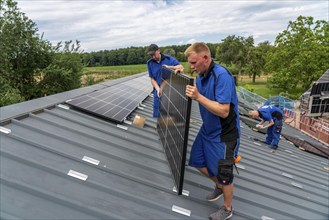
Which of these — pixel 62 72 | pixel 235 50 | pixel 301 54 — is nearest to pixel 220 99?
pixel 62 72

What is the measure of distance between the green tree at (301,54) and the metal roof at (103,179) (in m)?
33.3

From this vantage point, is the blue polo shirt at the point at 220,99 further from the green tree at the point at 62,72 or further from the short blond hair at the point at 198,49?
Result: the green tree at the point at 62,72

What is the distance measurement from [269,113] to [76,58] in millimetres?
21002

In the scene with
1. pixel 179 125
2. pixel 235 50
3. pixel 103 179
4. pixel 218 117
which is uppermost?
pixel 235 50

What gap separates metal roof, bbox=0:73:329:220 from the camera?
241 cm

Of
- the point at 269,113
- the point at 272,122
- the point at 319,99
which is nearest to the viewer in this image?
the point at 272,122

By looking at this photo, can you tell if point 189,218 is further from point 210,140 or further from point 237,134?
point 237,134

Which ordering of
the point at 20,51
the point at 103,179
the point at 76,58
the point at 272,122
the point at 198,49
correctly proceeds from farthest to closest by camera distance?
1. the point at 76,58
2. the point at 20,51
3. the point at 272,122
4. the point at 103,179
5. the point at 198,49

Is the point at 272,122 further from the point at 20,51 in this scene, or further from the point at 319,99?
the point at 20,51

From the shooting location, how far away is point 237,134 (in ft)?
9.98

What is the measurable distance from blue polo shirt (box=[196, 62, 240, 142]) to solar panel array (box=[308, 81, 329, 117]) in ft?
50.0

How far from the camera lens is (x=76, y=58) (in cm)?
2484

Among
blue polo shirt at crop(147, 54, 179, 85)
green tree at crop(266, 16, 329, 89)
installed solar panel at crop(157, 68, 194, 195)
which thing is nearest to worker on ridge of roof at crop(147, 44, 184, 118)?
blue polo shirt at crop(147, 54, 179, 85)

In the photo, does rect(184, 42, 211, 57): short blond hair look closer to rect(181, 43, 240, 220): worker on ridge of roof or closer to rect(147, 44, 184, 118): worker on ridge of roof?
rect(181, 43, 240, 220): worker on ridge of roof
